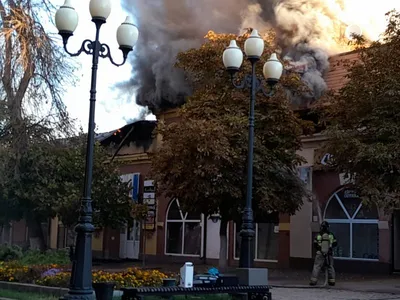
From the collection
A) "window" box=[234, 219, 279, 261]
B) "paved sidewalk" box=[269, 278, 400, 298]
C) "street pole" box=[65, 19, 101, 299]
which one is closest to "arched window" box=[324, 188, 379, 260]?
"window" box=[234, 219, 279, 261]

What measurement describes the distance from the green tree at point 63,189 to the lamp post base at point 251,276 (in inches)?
426

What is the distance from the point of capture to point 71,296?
10.3 metres

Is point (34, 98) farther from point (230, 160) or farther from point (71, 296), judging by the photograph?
point (71, 296)

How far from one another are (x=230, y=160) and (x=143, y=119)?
16.0m

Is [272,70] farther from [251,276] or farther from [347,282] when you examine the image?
[347,282]

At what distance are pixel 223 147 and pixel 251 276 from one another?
18.6 feet

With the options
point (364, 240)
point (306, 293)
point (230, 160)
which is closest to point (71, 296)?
point (306, 293)

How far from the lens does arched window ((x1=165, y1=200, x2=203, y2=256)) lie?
3014cm

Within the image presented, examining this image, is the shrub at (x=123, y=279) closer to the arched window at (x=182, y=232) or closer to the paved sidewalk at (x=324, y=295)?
the paved sidewalk at (x=324, y=295)

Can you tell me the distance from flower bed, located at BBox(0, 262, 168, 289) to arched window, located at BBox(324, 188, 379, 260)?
11088mm

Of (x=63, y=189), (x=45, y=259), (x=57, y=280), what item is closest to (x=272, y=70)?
(x=57, y=280)

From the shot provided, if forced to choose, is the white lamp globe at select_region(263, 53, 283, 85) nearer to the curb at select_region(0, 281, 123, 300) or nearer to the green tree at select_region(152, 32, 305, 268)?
the green tree at select_region(152, 32, 305, 268)

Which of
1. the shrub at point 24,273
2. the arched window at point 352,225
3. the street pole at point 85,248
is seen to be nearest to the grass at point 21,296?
the shrub at point 24,273

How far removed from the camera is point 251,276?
1312 centimetres
